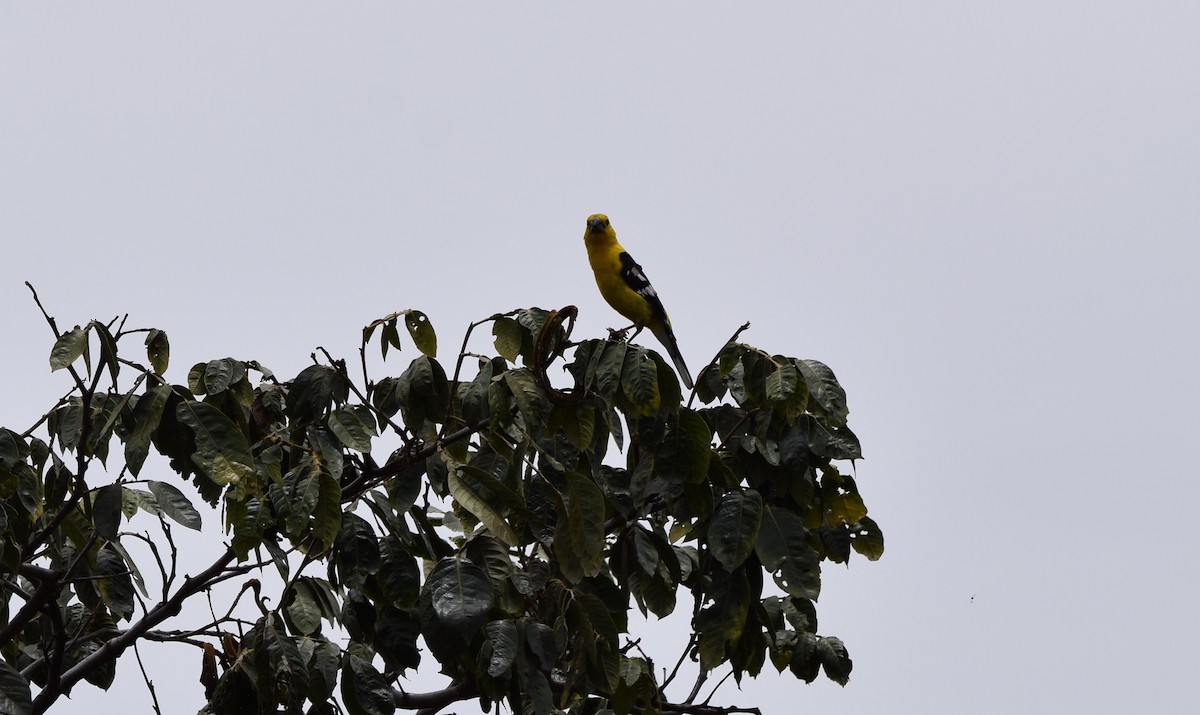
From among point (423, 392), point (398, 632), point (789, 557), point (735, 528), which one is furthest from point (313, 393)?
point (789, 557)

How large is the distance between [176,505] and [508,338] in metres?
0.95

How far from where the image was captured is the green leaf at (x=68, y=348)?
10.3 feet

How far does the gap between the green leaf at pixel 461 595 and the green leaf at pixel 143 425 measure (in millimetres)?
758

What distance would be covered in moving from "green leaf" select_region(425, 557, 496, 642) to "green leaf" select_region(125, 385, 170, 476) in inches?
29.8

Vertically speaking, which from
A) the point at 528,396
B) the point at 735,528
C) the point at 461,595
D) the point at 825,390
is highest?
the point at 825,390

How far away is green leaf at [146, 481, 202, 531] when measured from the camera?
3.15 metres

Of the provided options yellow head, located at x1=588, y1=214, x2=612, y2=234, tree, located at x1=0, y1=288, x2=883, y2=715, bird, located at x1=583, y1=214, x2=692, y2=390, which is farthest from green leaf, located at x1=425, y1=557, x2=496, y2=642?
yellow head, located at x1=588, y1=214, x2=612, y2=234

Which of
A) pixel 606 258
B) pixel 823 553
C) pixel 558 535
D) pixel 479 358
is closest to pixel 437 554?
pixel 479 358

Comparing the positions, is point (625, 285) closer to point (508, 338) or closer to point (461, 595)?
point (508, 338)

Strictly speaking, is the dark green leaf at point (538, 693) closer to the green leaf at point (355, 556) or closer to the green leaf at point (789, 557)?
the green leaf at point (355, 556)

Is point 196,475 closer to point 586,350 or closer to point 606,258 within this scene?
point 586,350

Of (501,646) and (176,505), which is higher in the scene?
(176,505)

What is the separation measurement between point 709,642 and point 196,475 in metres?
1.56

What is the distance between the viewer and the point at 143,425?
308cm
